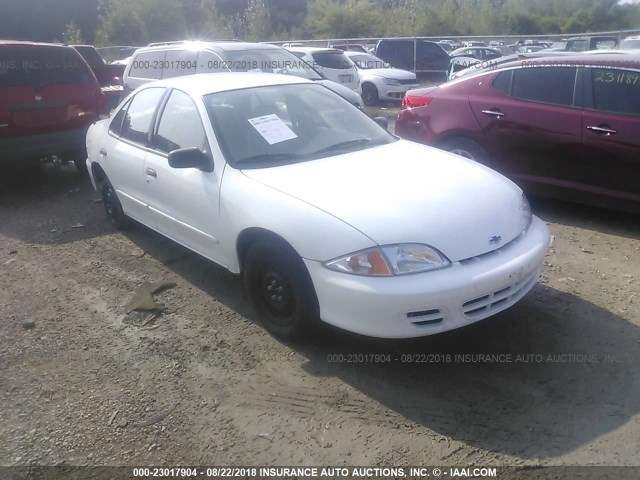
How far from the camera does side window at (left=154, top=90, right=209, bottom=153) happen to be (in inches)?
176

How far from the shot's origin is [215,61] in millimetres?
9945

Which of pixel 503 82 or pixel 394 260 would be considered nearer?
pixel 394 260

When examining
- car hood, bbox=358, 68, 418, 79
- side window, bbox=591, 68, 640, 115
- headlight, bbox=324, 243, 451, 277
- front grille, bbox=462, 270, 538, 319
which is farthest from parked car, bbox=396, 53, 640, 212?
car hood, bbox=358, 68, 418, 79

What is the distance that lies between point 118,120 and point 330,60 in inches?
380

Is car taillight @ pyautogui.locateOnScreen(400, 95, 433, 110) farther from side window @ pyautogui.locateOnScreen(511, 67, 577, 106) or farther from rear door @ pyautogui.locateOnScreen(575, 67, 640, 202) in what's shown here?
rear door @ pyautogui.locateOnScreen(575, 67, 640, 202)

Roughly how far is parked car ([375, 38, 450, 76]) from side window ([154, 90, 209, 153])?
56.8ft

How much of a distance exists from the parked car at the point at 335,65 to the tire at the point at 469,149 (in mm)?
8096

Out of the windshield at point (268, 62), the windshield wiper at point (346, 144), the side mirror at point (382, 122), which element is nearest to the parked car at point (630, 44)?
the windshield at point (268, 62)

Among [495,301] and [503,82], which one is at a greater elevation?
[503,82]

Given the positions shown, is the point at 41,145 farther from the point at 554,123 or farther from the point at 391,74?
the point at 391,74

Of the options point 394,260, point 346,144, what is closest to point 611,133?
point 346,144

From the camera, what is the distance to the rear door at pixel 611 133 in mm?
5250

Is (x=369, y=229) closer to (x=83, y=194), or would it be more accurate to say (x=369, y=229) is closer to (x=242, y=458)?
(x=242, y=458)

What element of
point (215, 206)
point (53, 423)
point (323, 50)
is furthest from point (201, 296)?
point (323, 50)
